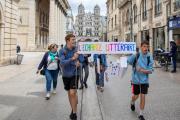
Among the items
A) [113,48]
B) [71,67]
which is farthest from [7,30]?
[71,67]

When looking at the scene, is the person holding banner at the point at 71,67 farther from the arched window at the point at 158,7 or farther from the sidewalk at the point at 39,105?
the arched window at the point at 158,7

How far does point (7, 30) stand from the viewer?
24.0 meters

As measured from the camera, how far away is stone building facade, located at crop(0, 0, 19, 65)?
2278cm

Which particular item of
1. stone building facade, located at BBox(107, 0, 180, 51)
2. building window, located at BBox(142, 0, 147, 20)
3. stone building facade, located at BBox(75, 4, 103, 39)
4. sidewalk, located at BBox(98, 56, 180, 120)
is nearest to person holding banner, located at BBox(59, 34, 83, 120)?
sidewalk, located at BBox(98, 56, 180, 120)

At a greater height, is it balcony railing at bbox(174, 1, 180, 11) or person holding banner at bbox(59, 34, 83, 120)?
balcony railing at bbox(174, 1, 180, 11)

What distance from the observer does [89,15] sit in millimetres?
189125

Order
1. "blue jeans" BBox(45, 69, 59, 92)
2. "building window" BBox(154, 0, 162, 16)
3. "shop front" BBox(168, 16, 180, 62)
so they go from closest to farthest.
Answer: "blue jeans" BBox(45, 69, 59, 92) < "shop front" BBox(168, 16, 180, 62) < "building window" BBox(154, 0, 162, 16)

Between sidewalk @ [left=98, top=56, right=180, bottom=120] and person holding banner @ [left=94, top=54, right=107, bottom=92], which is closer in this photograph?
sidewalk @ [left=98, top=56, right=180, bottom=120]

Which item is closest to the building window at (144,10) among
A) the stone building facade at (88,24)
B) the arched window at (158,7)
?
the arched window at (158,7)

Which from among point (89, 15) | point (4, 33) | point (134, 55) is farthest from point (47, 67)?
point (89, 15)

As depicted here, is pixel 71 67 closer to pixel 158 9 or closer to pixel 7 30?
pixel 7 30

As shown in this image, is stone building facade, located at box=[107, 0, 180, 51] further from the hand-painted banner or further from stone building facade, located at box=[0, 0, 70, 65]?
the hand-painted banner

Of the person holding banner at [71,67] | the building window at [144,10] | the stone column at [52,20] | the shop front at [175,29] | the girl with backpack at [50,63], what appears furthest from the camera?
the stone column at [52,20]

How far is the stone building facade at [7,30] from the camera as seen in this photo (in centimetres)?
2278
